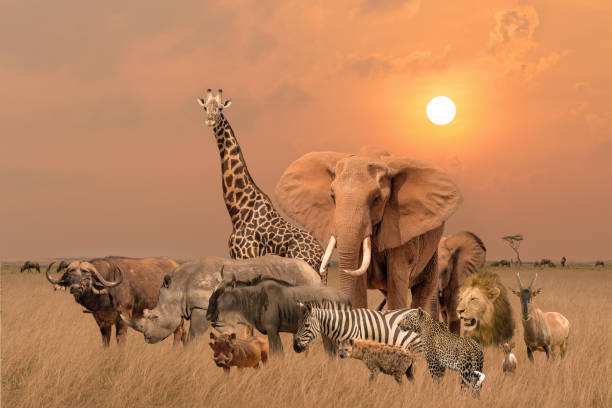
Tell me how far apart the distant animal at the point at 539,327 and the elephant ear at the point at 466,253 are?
4.65 meters

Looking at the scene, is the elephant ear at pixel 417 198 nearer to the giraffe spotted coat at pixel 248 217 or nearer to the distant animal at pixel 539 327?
the distant animal at pixel 539 327

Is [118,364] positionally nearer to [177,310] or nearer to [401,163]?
[177,310]

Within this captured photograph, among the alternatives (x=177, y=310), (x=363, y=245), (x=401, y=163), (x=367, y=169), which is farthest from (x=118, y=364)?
(x=401, y=163)

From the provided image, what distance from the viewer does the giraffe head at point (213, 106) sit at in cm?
1351

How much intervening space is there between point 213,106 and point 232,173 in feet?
4.68

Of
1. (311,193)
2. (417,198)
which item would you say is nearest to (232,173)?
(311,193)

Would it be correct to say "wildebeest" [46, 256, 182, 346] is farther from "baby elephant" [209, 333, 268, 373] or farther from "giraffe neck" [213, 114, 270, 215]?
"giraffe neck" [213, 114, 270, 215]

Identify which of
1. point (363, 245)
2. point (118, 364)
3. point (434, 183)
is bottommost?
point (118, 364)

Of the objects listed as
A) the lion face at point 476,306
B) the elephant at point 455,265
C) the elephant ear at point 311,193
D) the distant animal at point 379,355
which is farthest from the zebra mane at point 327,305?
the elephant at point 455,265

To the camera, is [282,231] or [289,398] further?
[282,231]

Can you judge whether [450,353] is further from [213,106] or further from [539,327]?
[213,106]

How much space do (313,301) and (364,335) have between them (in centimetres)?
108

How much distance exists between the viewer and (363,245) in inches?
355

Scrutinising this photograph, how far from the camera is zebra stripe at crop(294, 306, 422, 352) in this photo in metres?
6.60
